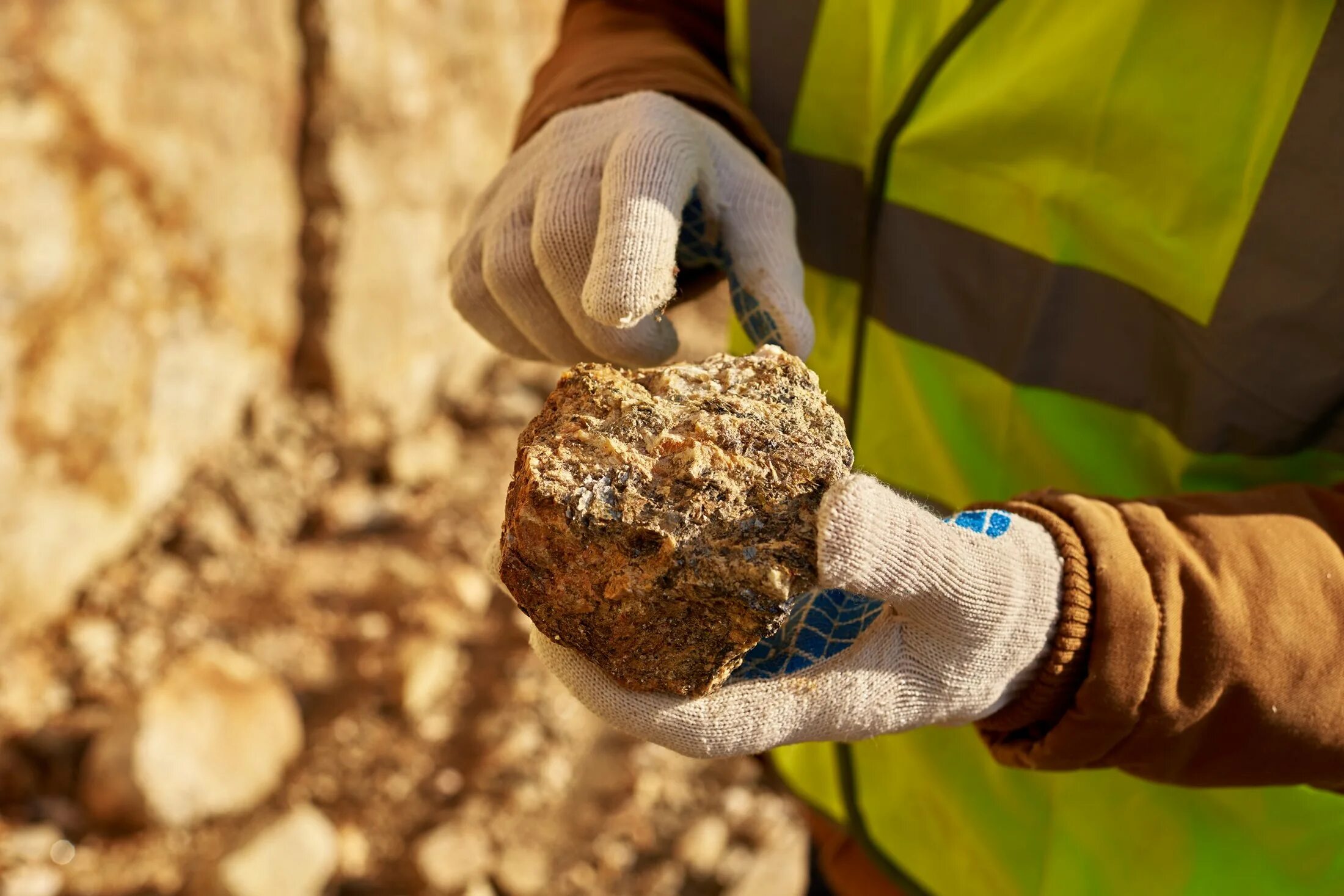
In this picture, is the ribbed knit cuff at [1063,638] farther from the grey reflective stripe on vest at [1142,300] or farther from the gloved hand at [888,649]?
the grey reflective stripe on vest at [1142,300]

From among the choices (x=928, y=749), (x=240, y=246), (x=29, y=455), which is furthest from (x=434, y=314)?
(x=928, y=749)

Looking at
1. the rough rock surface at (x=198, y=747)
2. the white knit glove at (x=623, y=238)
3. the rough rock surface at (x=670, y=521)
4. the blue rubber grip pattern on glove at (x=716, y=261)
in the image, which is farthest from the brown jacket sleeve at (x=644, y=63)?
the rough rock surface at (x=198, y=747)

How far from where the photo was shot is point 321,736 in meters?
2.55

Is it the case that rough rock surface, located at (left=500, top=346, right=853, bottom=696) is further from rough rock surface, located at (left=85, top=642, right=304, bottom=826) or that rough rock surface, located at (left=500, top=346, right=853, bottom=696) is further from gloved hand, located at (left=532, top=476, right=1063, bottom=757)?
rough rock surface, located at (left=85, top=642, right=304, bottom=826)

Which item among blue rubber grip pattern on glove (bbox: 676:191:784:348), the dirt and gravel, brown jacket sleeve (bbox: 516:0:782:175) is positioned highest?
brown jacket sleeve (bbox: 516:0:782:175)

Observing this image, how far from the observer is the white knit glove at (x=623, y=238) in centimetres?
125

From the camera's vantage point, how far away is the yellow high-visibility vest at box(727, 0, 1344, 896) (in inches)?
46.8

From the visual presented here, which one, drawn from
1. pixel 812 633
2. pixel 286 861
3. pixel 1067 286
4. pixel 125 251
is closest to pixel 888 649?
pixel 812 633

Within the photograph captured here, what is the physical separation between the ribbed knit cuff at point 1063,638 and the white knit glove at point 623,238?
37 cm

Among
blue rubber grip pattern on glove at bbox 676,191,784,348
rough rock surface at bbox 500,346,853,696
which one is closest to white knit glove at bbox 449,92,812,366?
blue rubber grip pattern on glove at bbox 676,191,784,348

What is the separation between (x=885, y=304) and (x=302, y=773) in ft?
5.68

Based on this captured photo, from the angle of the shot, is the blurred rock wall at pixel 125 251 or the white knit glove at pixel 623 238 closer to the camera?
the white knit glove at pixel 623 238

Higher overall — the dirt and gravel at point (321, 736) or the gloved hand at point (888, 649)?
the gloved hand at point (888, 649)

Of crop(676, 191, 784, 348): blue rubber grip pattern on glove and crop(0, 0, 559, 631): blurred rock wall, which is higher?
crop(676, 191, 784, 348): blue rubber grip pattern on glove
